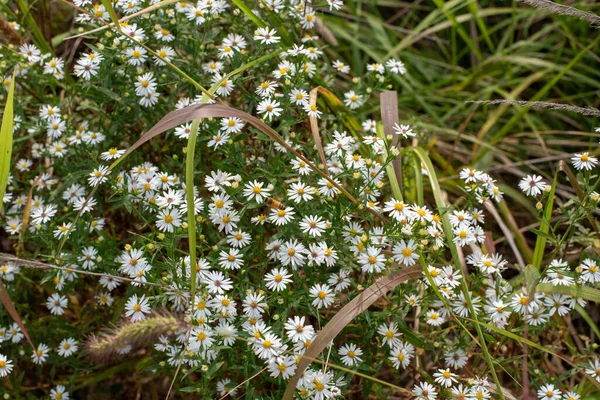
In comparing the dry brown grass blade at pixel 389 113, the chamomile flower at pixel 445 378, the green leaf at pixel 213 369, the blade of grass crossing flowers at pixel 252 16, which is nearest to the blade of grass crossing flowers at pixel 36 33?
the blade of grass crossing flowers at pixel 252 16

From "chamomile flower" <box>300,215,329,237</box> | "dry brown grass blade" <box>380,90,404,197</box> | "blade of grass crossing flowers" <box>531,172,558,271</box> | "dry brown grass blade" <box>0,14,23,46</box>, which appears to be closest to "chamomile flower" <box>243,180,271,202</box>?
"chamomile flower" <box>300,215,329,237</box>

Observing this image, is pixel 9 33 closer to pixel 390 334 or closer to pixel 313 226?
pixel 313 226

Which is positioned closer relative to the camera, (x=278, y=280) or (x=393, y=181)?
(x=278, y=280)

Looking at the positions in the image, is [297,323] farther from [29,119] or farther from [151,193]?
[29,119]

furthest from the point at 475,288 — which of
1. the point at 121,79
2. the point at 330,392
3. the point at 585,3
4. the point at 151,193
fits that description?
the point at 585,3

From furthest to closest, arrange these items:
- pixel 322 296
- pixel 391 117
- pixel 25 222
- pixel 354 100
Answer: pixel 354 100
pixel 391 117
pixel 25 222
pixel 322 296

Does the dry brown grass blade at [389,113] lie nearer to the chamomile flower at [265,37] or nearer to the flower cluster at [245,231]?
the flower cluster at [245,231]

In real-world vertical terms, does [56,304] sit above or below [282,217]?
below

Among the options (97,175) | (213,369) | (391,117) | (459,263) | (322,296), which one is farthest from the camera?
(391,117)

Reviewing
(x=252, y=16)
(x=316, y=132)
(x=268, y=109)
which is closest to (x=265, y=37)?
(x=252, y=16)
